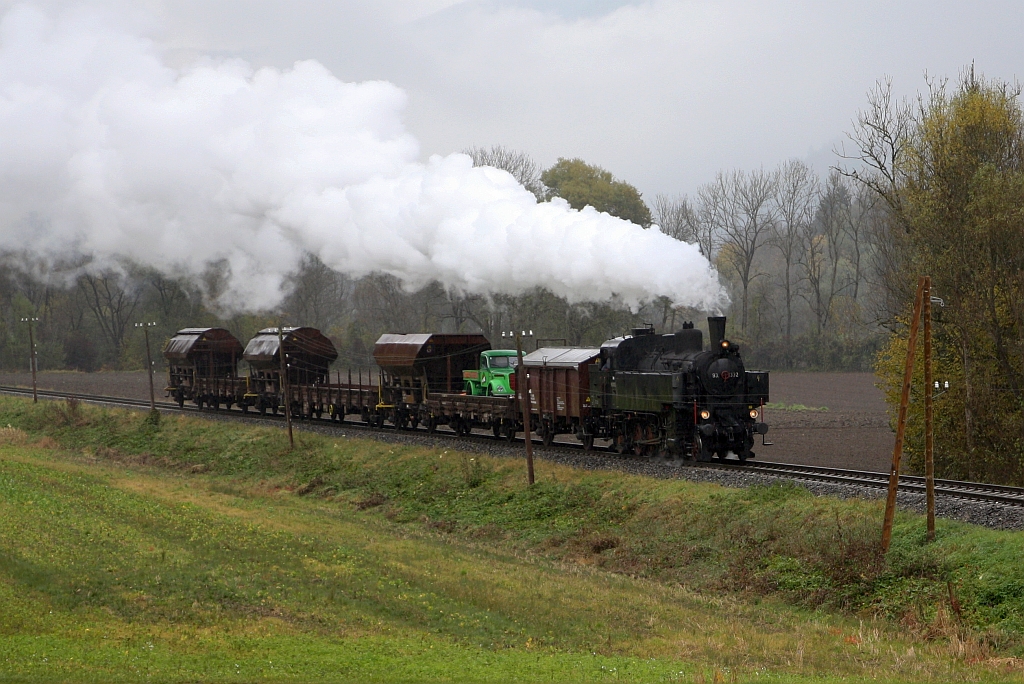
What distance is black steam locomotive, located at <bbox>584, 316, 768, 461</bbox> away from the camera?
2644cm

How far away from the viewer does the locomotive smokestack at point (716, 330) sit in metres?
26.3

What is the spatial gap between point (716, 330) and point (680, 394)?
6.66 feet

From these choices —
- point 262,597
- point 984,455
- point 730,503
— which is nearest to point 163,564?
point 262,597

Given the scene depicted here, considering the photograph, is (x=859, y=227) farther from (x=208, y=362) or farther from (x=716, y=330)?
(x=716, y=330)

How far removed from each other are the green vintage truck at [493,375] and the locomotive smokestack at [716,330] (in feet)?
35.2

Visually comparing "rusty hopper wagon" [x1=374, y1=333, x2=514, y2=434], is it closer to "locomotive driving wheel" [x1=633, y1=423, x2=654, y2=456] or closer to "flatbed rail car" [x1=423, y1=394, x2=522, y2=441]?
"flatbed rail car" [x1=423, y1=394, x2=522, y2=441]

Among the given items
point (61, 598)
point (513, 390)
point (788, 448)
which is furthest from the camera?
point (788, 448)

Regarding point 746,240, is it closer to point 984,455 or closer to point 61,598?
point 984,455

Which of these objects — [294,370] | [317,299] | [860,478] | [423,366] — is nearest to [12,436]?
[294,370]

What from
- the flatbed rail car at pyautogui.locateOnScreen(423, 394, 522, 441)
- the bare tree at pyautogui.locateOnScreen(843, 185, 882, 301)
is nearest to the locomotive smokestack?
the flatbed rail car at pyautogui.locateOnScreen(423, 394, 522, 441)

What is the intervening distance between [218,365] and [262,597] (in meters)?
37.6

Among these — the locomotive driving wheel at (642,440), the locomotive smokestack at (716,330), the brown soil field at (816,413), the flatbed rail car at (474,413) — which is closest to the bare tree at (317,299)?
the brown soil field at (816,413)

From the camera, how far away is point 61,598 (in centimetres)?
1631

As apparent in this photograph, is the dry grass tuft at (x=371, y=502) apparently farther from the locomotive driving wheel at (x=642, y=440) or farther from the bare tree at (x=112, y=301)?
the bare tree at (x=112, y=301)
